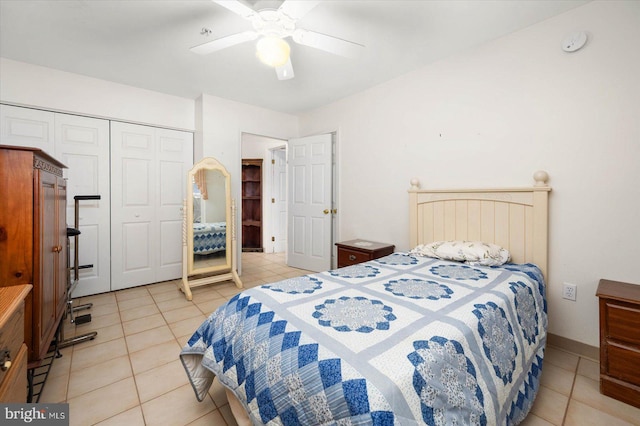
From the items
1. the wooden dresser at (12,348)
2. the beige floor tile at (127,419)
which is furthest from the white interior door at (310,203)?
the wooden dresser at (12,348)

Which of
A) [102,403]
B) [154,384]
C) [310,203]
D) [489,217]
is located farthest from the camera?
[310,203]

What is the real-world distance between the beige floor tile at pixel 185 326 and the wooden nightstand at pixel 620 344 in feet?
9.49

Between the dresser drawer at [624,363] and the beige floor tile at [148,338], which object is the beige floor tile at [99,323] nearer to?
the beige floor tile at [148,338]

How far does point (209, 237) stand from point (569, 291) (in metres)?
3.59

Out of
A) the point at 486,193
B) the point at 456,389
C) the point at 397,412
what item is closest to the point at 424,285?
the point at 456,389

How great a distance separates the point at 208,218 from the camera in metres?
3.42

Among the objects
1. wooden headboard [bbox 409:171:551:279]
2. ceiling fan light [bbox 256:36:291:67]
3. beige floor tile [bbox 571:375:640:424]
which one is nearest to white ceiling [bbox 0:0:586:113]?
ceiling fan light [bbox 256:36:291:67]

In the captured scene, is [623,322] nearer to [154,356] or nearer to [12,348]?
[12,348]

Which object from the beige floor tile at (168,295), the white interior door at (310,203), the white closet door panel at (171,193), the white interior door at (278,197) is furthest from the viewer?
the white interior door at (278,197)

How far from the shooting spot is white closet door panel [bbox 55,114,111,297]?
9.72ft

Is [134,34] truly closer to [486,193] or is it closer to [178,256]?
[178,256]

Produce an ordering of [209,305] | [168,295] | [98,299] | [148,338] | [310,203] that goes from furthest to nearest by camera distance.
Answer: [310,203]
[168,295]
[98,299]
[209,305]
[148,338]

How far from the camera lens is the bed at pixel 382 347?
81 cm

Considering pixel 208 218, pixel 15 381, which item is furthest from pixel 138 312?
pixel 15 381
